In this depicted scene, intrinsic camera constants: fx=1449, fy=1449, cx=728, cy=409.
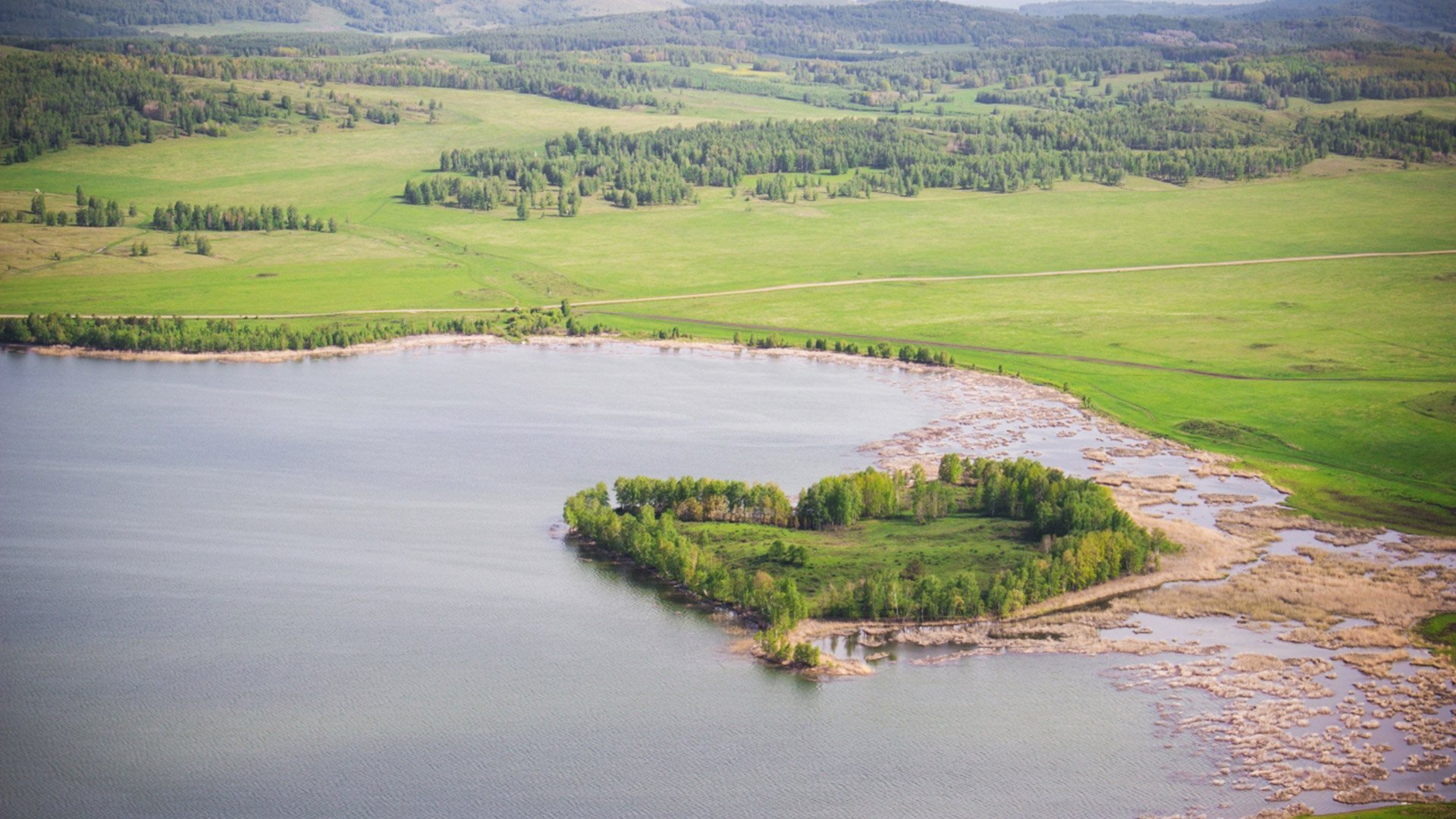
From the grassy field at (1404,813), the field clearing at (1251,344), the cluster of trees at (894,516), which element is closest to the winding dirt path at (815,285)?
the field clearing at (1251,344)

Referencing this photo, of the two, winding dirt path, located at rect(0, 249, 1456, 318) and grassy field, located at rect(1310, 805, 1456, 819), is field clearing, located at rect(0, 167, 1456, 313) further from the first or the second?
grassy field, located at rect(1310, 805, 1456, 819)

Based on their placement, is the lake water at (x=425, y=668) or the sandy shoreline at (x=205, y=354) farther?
the sandy shoreline at (x=205, y=354)

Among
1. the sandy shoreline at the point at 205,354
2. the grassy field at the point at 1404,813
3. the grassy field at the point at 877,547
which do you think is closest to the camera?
the grassy field at the point at 1404,813

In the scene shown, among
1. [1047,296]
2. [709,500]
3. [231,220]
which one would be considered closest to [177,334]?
[231,220]

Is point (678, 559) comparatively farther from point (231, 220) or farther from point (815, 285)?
point (231, 220)

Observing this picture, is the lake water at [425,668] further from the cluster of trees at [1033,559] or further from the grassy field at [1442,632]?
the grassy field at [1442,632]

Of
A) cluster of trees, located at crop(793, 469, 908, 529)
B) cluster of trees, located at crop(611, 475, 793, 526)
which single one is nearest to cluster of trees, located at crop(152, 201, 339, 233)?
cluster of trees, located at crop(611, 475, 793, 526)

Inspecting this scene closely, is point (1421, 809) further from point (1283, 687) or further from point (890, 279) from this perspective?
point (890, 279)
